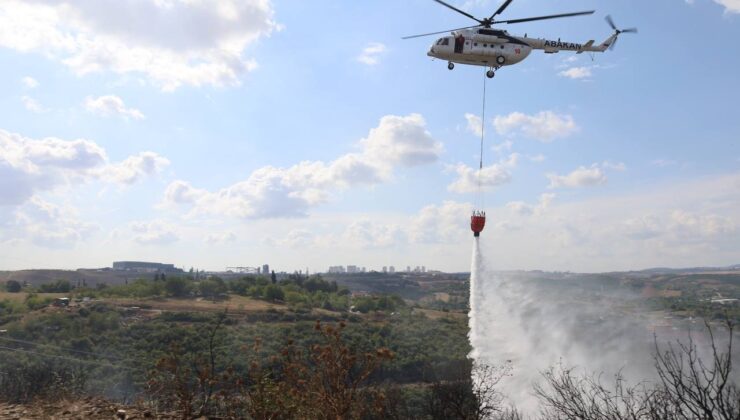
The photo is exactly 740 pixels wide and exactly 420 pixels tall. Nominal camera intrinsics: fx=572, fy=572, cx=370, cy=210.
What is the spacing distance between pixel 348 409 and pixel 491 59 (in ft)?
74.7

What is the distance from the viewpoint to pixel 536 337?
142 feet

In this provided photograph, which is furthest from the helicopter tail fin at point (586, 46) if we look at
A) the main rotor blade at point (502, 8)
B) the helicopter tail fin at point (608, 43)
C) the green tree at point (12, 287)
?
the green tree at point (12, 287)

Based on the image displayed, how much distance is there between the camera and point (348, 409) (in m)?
9.88

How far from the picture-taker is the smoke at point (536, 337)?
37938 mm

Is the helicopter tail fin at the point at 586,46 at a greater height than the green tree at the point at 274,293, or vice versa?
the helicopter tail fin at the point at 586,46

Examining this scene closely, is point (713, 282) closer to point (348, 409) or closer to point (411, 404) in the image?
point (411, 404)

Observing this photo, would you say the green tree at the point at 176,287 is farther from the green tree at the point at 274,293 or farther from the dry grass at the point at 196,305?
the green tree at the point at 274,293

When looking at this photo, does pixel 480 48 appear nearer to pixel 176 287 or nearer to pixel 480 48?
pixel 480 48

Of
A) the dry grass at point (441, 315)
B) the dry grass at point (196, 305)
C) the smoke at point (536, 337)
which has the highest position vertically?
the smoke at point (536, 337)

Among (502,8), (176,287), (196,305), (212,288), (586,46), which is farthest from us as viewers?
(212,288)

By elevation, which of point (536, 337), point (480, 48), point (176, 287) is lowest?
point (176, 287)

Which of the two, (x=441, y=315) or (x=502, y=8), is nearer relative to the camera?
(x=502, y=8)

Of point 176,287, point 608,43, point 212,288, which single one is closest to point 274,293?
point 212,288

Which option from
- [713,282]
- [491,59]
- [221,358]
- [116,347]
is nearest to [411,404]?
[221,358]
